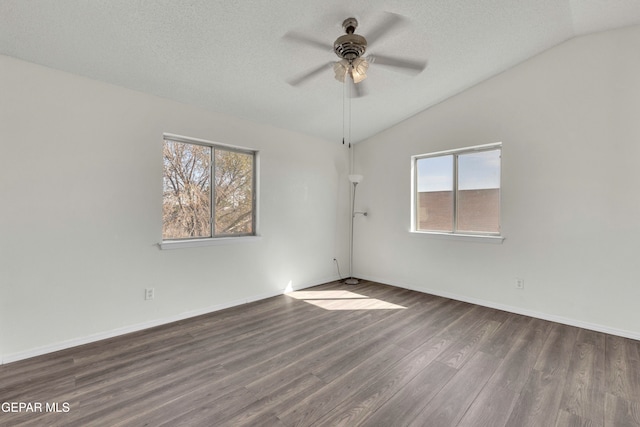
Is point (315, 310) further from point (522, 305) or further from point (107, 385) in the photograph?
point (522, 305)

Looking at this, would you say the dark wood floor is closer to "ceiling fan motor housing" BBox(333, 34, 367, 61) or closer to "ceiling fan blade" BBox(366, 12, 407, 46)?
"ceiling fan motor housing" BBox(333, 34, 367, 61)

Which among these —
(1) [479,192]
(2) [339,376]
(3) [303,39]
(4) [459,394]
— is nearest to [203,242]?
(2) [339,376]

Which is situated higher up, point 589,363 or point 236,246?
point 236,246

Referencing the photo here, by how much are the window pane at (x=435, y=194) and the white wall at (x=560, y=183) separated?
0.28m

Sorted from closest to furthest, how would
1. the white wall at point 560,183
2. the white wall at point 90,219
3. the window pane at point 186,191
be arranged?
1. the white wall at point 90,219
2. the white wall at point 560,183
3. the window pane at point 186,191

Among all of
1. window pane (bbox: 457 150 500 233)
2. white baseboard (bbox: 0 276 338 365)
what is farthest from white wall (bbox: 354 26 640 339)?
white baseboard (bbox: 0 276 338 365)

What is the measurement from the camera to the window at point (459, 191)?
12.3 ft

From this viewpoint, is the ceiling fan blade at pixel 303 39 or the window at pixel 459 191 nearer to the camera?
the ceiling fan blade at pixel 303 39

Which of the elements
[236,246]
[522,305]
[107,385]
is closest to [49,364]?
[107,385]

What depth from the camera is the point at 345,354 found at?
2.49m

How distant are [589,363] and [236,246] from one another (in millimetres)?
3665

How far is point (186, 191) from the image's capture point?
3.37m

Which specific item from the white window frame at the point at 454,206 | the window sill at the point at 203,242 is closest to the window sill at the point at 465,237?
the white window frame at the point at 454,206

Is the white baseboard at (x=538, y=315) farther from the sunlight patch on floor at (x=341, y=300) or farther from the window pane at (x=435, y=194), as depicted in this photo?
the window pane at (x=435, y=194)
